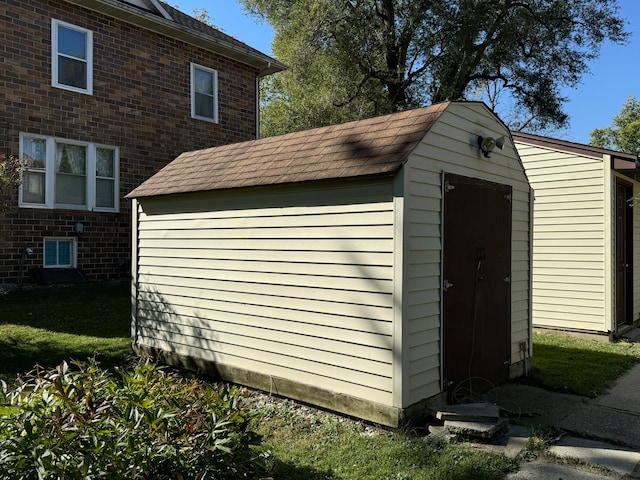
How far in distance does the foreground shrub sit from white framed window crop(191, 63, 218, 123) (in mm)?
11561

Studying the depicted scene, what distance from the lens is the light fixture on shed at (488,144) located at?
4.89 metres

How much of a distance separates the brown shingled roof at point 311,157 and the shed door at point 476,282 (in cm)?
62

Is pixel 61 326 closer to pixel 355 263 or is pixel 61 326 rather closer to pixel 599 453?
pixel 355 263

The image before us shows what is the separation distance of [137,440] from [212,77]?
12.8 meters

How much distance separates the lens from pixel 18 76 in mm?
10078

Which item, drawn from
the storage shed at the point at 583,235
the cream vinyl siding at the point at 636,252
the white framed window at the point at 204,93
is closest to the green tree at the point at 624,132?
the cream vinyl siding at the point at 636,252

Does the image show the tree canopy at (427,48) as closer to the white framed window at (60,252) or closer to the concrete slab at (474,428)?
the white framed window at (60,252)

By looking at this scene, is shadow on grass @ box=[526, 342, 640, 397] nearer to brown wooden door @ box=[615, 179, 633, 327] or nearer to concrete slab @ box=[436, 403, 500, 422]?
brown wooden door @ box=[615, 179, 633, 327]

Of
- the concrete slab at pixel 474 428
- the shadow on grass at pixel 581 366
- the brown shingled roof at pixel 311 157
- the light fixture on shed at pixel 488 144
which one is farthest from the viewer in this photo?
the shadow on grass at pixel 581 366

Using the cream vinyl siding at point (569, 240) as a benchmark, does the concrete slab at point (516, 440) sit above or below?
below

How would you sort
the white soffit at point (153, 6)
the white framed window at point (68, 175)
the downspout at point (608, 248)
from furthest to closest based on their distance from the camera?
the white soffit at point (153, 6) < the white framed window at point (68, 175) < the downspout at point (608, 248)

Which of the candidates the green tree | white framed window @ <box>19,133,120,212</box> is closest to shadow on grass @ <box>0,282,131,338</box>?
white framed window @ <box>19,133,120,212</box>

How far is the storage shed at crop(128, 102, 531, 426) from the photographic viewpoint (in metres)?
4.03

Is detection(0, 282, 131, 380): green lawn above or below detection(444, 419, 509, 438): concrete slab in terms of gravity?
above
